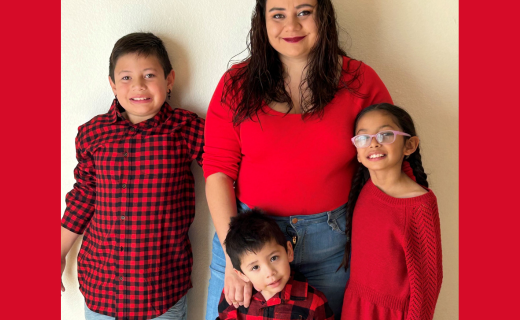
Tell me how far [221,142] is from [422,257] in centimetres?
86

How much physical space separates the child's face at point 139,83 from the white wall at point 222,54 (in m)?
0.18

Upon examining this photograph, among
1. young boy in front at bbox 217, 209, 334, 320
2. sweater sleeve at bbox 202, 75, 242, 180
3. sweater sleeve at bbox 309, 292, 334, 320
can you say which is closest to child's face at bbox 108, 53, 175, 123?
sweater sleeve at bbox 202, 75, 242, 180

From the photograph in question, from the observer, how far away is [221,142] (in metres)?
1.72

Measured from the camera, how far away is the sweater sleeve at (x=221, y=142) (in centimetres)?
172

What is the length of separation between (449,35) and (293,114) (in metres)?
0.90

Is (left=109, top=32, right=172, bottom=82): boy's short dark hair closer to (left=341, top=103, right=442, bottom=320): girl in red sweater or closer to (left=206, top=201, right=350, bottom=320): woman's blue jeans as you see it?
(left=206, top=201, right=350, bottom=320): woman's blue jeans

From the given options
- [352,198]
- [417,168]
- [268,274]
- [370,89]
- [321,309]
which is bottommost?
[321,309]

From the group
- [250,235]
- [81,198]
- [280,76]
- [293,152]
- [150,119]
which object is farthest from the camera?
[81,198]

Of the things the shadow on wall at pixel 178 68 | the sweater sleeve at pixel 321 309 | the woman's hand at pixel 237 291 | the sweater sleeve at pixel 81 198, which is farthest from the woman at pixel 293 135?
the sweater sleeve at pixel 81 198

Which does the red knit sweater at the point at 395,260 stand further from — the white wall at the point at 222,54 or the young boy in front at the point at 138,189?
the young boy in front at the point at 138,189

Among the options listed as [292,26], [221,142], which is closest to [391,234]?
[221,142]

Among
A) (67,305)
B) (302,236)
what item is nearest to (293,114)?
(302,236)

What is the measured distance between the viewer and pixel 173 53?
1.99m

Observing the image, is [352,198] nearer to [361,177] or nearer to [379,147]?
[361,177]
